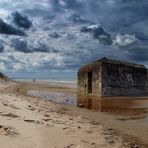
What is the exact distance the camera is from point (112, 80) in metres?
31.9

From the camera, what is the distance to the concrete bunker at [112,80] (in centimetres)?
3117

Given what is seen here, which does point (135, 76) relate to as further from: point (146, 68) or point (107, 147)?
point (107, 147)

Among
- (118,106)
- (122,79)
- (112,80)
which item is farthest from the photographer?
(122,79)

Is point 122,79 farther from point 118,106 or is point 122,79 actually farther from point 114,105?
point 118,106

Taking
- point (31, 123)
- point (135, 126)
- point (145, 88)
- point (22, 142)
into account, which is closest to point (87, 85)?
point (145, 88)

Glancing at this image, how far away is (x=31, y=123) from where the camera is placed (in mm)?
8961

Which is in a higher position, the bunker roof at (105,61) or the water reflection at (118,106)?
the bunker roof at (105,61)

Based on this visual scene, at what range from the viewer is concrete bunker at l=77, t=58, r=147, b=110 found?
31.2 metres

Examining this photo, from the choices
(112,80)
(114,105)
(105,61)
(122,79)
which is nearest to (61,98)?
(114,105)

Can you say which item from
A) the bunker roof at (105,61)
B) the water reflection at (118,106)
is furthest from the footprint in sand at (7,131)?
the bunker roof at (105,61)

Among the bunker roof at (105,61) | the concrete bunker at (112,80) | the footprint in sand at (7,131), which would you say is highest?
the bunker roof at (105,61)

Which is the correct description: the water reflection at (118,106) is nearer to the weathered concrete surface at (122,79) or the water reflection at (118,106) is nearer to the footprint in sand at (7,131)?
the weathered concrete surface at (122,79)

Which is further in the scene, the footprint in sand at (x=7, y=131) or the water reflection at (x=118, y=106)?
the water reflection at (x=118, y=106)

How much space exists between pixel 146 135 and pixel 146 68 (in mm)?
26524
